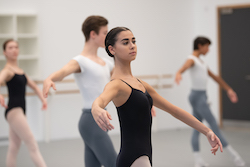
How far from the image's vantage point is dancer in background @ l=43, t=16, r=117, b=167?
2707 millimetres

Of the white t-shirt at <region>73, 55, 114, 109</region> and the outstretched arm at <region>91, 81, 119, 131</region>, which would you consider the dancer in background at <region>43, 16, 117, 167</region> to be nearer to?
the white t-shirt at <region>73, 55, 114, 109</region>

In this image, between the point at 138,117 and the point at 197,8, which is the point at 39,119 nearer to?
the point at 197,8

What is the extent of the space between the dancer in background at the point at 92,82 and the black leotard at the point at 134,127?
61 cm

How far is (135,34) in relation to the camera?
764cm

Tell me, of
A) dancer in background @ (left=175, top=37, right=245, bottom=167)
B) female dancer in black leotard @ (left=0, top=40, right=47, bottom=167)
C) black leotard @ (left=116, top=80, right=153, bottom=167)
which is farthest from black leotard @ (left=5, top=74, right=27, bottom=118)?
black leotard @ (left=116, top=80, right=153, bottom=167)

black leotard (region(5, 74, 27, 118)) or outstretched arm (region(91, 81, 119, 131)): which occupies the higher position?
outstretched arm (region(91, 81, 119, 131))

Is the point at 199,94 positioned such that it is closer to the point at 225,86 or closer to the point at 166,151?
the point at 225,86

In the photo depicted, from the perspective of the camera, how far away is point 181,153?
5.79 metres

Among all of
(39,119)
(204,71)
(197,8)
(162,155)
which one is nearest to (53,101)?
(39,119)

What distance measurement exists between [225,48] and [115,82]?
20.9 ft

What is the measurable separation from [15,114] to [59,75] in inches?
61.9

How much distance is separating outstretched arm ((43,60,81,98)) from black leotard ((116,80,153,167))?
52cm

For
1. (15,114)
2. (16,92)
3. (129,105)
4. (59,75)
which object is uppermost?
(59,75)

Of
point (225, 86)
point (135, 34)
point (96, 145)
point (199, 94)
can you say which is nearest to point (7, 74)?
point (96, 145)
